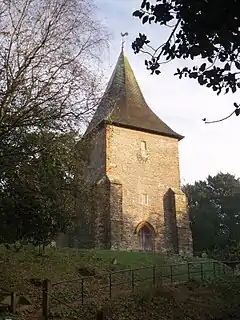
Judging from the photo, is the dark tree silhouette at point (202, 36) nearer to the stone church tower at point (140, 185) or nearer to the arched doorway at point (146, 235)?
the stone church tower at point (140, 185)

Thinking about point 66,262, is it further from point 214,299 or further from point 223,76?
point 223,76

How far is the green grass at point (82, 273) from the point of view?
14.8m

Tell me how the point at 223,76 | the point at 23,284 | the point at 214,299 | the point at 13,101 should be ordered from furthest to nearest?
the point at 214,299 < the point at 23,284 < the point at 13,101 < the point at 223,76

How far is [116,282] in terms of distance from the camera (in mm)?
17422

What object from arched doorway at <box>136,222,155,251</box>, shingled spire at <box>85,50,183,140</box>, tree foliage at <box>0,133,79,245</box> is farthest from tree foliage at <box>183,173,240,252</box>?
tree foliage at <box>0,133,79,245</box>

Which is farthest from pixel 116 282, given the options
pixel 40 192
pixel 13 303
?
pixel 13 303

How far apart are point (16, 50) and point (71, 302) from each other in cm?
742

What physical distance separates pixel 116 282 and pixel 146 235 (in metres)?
15.1

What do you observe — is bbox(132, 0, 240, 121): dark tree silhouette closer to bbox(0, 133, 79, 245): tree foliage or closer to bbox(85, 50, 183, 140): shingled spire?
bbox(0, 133, 79, 245): tree foliage

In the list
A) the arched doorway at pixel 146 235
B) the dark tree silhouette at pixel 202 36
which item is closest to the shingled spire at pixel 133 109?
the arched doorway at pixel 146 235

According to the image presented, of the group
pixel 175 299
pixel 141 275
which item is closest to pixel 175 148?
pixel 141 275

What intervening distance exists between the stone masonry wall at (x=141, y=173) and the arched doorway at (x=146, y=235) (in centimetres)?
29

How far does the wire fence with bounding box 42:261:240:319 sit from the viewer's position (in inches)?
507

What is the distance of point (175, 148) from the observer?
35438 millimetres
